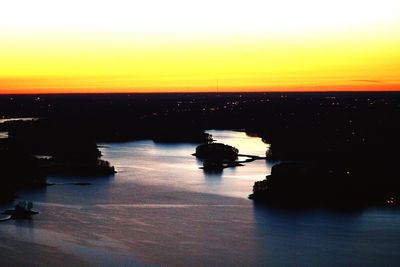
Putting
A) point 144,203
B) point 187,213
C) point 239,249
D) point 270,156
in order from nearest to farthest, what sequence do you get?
point 239,249, point 187,213, point 144,203, point 270,156

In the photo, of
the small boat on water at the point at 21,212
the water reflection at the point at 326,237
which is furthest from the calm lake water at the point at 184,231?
the small boat on water at the point at 21,212

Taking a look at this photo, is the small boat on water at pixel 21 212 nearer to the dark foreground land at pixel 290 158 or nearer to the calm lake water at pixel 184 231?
the calm lake water at pixel 184 231

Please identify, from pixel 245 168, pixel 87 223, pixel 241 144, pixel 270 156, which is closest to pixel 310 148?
pixel 270 156

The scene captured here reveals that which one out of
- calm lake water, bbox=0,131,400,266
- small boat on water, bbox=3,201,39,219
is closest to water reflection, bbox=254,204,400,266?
calm lake water, bbox=0,131,400,266

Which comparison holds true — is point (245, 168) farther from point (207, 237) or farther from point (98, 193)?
point (207, 237)

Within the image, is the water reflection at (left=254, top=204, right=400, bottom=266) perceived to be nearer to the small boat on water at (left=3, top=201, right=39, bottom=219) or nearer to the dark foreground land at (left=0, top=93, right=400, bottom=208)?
the dark foreground land at (left=0, top=93, right=400, bottom=208)

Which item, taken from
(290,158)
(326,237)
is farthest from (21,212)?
(290,158)

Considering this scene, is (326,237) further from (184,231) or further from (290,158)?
(290,158)

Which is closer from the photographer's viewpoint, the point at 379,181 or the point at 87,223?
the point at 87,223
